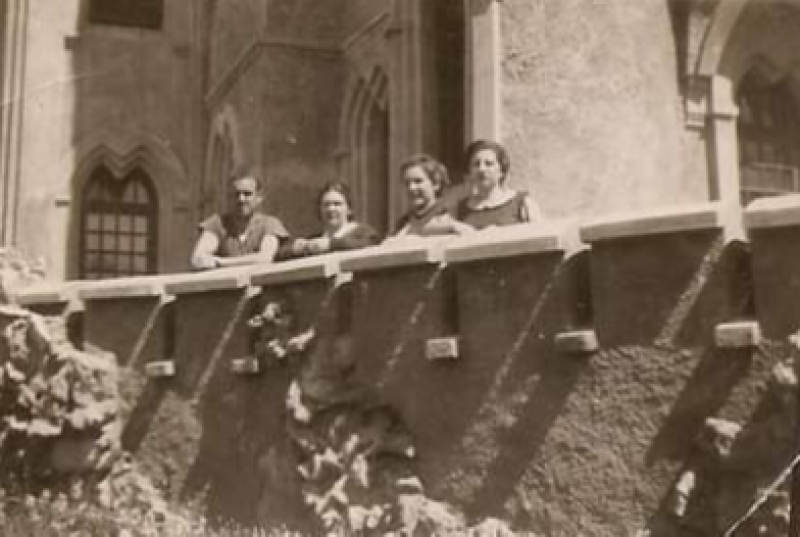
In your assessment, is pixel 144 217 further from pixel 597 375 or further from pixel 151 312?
pixel 597 375

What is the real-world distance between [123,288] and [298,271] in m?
1.87

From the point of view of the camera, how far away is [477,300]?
7.68m

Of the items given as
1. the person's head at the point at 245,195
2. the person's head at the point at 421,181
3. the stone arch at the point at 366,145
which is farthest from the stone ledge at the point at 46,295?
the stone arch at the point at 366,145

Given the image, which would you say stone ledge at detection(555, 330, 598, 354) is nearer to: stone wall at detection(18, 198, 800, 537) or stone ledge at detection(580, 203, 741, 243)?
stone wall at detection(18, 198, 800, 537)

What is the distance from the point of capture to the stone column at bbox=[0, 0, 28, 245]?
20328 millimetres

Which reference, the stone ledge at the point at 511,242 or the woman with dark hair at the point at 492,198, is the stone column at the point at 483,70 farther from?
the stone ledge at the point at 511,242

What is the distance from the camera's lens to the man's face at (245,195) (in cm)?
1000

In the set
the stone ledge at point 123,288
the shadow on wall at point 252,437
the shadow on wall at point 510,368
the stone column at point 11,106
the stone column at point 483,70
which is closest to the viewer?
the shadow on wall at point 510,368

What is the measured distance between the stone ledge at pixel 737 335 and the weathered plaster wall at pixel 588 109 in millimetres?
6309

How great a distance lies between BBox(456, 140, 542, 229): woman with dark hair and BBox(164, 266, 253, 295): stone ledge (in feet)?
5.22

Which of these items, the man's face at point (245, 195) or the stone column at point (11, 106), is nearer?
the man's face at point (245, 195)

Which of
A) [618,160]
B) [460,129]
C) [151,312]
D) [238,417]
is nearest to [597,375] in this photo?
[238,417]

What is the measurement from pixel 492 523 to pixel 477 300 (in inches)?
49.4

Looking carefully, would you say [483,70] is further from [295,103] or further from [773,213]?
[773,213]
